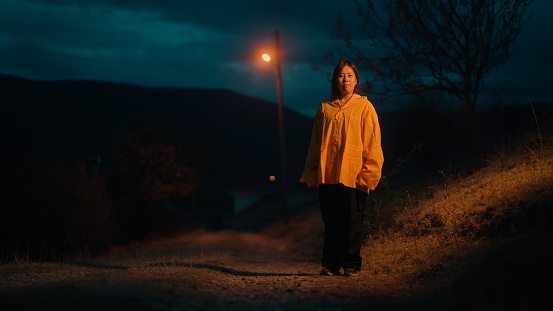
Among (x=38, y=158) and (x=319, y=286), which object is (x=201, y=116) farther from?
(x=319, y=286)

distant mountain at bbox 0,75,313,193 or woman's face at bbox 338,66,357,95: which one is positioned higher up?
distant mountain at bbox 0,75,313,193

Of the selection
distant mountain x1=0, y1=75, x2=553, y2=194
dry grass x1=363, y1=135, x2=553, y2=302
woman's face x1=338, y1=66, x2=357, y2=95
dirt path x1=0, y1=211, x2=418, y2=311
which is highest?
distant mountain x1=0, y1=75, x2=553, y2=194

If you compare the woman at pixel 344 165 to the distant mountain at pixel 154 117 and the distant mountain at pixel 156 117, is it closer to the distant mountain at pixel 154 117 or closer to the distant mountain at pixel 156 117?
the distant mountain at pixel 156 117

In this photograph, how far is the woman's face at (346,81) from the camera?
720 centimetres

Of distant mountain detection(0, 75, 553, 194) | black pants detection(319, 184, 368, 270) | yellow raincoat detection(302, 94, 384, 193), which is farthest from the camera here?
distant mountain detection(0, 75, 553, 194)

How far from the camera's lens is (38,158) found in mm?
27375

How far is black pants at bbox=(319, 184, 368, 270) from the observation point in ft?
23.1

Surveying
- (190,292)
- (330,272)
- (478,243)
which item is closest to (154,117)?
(330,272)

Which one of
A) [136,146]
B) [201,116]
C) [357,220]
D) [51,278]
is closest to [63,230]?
[136,146]

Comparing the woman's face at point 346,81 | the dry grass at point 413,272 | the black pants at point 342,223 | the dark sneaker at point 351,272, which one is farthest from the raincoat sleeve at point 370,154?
the dry grass at point 413,272

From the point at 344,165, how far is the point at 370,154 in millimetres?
333

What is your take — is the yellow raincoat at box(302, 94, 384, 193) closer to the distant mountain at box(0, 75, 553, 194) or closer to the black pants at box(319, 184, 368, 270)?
the black pants at box(319, 184, 368, 270)

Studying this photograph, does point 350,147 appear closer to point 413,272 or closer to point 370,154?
point 370,154

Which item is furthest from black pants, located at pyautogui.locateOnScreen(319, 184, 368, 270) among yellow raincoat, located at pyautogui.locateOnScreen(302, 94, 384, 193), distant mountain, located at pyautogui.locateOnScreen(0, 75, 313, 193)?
distant mountain, located at pyautogui.locateOnScreen(0, 75, 313, 193)
